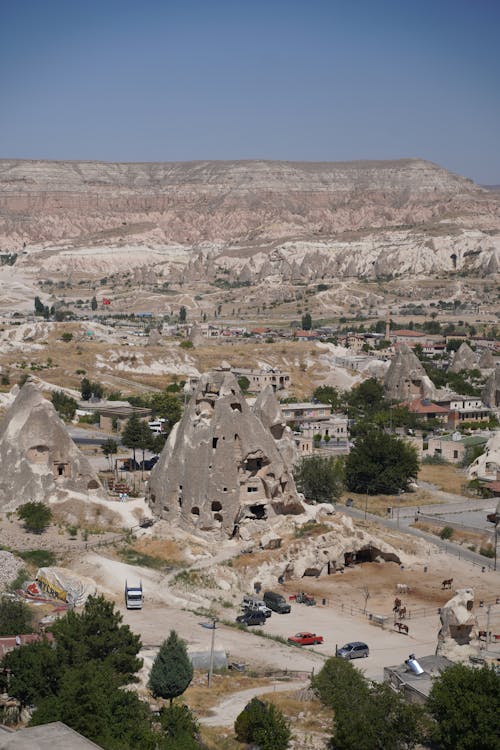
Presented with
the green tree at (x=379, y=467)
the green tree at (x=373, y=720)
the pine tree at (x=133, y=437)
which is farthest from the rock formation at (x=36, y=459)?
the green tree at (x=373, y=720)

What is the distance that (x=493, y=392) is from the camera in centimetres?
8344

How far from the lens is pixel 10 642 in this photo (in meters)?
28.0

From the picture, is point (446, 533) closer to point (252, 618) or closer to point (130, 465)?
point (252, 618)

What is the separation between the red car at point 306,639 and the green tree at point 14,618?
Answer: 6995mm

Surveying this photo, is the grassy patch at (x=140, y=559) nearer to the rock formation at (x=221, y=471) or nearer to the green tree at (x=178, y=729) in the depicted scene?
the rock formation at (x=221, y=471)

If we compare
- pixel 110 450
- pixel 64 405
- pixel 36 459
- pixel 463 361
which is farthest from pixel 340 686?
pixel 463 361

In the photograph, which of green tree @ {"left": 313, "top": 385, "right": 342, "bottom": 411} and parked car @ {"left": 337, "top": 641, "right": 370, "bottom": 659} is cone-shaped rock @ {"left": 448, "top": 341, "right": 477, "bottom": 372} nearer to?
green tree @ {"left": 313, "top": 385, "right": 342, "bottom": 411}

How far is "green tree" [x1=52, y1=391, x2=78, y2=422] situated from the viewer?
6969cm

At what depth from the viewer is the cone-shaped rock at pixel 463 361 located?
105m

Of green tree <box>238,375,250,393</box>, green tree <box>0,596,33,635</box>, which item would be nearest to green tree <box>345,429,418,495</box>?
green tree <box>0,596,33,635</box>

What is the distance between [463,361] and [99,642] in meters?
81.8

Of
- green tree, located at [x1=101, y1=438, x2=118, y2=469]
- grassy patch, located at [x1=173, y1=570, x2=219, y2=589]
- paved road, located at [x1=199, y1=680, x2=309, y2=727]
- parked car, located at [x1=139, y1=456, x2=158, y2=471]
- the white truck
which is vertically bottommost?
paved road, located at [x1=199, y1=680, x2=309, y2=727]

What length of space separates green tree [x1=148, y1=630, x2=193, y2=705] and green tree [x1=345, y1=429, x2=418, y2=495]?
A: 27250 millimetres

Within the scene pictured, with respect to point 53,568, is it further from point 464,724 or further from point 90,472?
point 464,724
